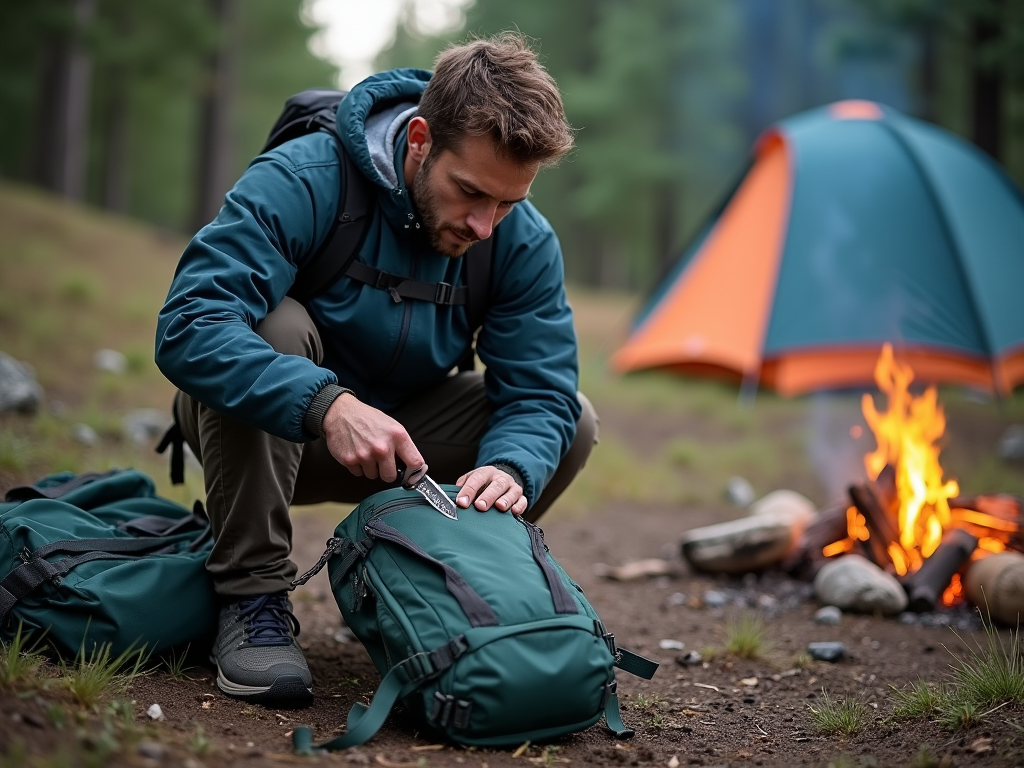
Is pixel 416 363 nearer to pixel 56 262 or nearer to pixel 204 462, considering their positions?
pixel 204 462

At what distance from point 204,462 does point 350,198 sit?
0.84 meters

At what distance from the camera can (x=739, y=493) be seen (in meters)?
5.91

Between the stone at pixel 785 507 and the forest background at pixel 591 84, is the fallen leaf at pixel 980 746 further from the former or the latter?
the forest background at pixel 591 84

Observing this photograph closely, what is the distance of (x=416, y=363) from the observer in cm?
285

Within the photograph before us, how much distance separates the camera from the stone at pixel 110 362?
6.61 meters

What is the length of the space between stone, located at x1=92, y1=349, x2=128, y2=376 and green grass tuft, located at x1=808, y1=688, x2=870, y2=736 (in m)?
5.47

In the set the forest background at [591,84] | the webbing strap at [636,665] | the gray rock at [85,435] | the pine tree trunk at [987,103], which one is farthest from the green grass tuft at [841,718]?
the pine tree trunk at [987,103]

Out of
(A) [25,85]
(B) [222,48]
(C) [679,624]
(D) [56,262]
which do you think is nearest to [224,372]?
(C) [679,624]

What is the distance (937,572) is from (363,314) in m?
2.57

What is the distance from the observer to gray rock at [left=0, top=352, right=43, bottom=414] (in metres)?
4.90

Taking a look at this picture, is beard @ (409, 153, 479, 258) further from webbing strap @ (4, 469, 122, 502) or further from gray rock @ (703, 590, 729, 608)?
gray rock @ (703, 590, 729, 608)

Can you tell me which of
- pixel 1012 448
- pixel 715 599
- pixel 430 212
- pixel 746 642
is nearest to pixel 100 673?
pixel 430 212

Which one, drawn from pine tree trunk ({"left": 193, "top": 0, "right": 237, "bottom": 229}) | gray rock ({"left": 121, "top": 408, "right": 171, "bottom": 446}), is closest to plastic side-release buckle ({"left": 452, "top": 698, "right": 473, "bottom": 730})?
gray rock ({"left": 121, "top": 408, "right": 171, "bottom": 446})

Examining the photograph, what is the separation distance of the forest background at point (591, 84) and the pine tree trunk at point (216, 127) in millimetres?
28
